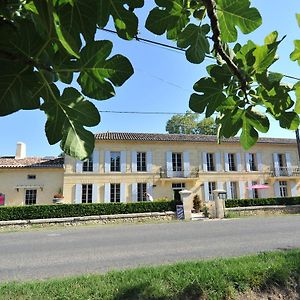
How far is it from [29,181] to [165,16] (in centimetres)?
2370

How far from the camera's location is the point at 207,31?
1016 mm

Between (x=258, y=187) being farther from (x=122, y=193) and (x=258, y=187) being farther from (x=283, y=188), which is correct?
(x=122, y=193)

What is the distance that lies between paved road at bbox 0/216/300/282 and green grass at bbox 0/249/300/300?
6.06 ft

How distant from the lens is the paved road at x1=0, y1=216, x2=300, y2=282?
677 centimetres

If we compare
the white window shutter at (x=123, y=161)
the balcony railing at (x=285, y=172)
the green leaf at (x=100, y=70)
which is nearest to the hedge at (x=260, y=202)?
the balcony railing at (x=285, y=172)

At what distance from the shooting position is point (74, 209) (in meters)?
17.2

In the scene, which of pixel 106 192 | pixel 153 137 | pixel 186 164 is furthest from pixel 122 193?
pixel 186 164

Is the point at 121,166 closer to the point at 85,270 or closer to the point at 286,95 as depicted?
the point at 85,270

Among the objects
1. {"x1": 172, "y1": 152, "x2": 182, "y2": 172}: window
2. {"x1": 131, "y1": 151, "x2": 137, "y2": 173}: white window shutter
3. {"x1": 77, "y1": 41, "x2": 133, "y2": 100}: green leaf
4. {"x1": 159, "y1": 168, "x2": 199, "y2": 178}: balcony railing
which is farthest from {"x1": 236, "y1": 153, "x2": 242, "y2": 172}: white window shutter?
{"x1": 77, "y1": 41, "x2": 133, "y2": 100}: green leaf

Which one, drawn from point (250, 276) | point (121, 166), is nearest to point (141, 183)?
point (121, 166)

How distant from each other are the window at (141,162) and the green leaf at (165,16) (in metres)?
23.7

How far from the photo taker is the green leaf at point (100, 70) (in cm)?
61

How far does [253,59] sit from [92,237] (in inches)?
440

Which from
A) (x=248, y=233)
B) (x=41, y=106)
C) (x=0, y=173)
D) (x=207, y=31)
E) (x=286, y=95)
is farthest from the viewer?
(x=0, y=173)
